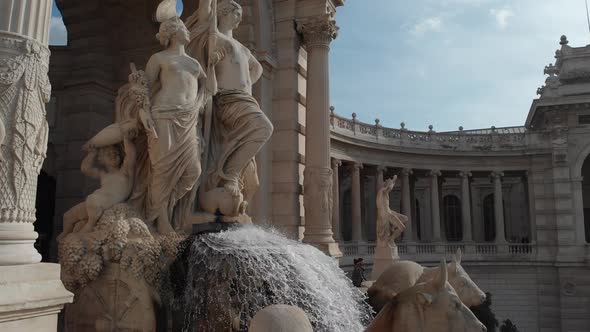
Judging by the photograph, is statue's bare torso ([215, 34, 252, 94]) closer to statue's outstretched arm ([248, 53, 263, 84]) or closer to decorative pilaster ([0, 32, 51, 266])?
statue's outstretched arm ([248, 53, 263, 84])

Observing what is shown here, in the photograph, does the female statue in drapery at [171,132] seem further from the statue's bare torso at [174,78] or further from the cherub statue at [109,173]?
the cherub statue at [109,173]

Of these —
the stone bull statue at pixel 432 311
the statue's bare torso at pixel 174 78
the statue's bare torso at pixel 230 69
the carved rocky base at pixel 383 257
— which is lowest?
the carved rocky base at pixel 383 257

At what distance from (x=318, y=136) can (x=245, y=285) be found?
24.3ft

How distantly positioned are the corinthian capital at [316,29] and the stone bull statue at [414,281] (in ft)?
27.9

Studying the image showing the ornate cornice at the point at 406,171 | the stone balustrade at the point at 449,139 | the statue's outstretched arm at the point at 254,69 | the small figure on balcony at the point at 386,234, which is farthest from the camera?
the ornate cornice at the point at 406,171

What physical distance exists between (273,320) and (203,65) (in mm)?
6094

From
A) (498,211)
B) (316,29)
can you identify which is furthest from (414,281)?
(498,211)

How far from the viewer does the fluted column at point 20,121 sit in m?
4.54

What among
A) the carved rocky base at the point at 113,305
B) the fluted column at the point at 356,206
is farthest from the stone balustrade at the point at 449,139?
the carved rocky base at the point at 113,305

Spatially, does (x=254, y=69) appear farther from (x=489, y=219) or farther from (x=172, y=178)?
(x=489, y=219)

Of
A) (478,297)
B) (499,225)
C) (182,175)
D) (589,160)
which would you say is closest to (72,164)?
(182,175)

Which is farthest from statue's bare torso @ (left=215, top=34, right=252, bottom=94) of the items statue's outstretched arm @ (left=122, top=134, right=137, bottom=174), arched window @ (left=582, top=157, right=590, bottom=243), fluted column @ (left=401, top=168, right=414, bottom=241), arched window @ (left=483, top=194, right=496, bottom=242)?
arched window @ (left=483, top=194, right=496, bottom=242)

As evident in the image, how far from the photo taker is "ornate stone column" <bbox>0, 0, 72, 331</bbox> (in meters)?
4.44

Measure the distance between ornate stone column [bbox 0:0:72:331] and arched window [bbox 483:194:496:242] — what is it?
45616mm
